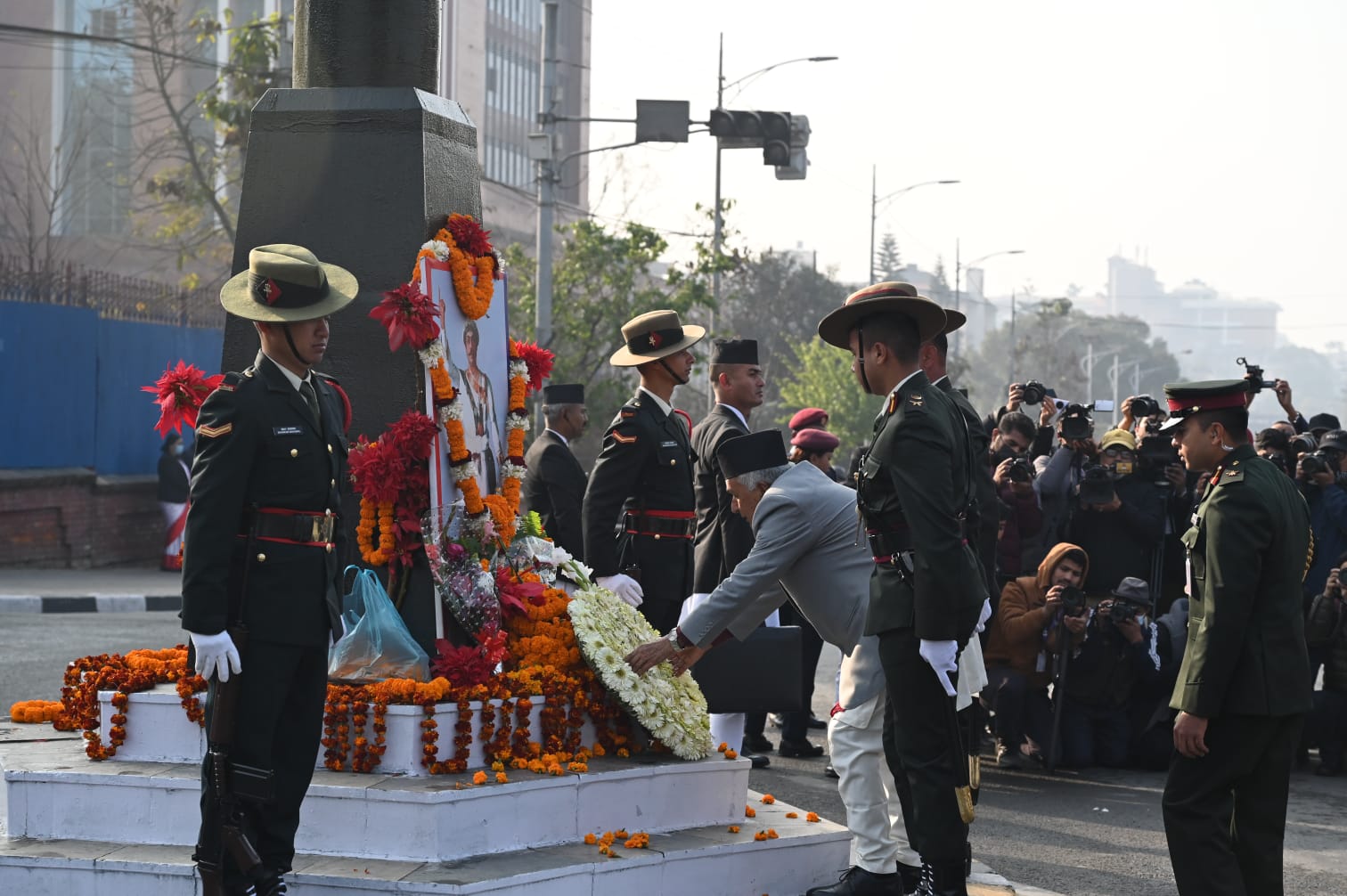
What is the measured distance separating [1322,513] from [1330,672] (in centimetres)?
120

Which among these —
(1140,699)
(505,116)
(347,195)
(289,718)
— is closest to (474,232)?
(347,195)

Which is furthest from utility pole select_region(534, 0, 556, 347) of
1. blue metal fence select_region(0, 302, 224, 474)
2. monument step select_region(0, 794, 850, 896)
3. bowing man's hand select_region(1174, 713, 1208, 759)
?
bowing man's hand select_region(1174, 713, 1208, 759)

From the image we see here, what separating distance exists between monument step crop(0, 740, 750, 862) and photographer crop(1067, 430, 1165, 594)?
459cm

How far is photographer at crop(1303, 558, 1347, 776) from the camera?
377 inches

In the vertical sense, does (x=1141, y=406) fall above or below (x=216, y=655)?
above

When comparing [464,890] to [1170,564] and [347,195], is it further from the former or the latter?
[1170,564]

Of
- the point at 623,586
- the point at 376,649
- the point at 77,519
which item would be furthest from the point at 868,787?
the point at 77,519

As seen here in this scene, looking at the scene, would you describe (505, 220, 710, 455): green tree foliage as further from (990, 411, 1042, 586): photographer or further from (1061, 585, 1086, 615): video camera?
(1061, 585, 1086, 615): video camera

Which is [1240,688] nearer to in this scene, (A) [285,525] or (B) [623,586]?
(A) [285,525]

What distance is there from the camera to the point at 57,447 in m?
17.9

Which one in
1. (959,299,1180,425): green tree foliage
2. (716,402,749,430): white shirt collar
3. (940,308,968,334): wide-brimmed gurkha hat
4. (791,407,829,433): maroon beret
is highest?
(959,299,1180,425): green tree foliage

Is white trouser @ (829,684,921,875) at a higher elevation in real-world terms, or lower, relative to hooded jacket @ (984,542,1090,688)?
lower

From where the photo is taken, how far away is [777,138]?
1933cm

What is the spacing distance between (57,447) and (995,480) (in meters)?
11.8
